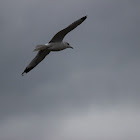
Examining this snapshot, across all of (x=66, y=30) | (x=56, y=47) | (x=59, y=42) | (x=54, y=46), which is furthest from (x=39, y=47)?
(x=66, y=30)

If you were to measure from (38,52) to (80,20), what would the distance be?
3.91 m

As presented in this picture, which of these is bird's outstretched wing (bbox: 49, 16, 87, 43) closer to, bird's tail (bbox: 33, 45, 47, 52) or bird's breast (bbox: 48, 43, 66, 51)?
bird's breast (bbox: 48, 43, 66, 51)

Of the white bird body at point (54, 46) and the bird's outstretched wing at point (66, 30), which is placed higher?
the bird's outstretched wing at point (66, 30)

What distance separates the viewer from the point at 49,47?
4050 centimetres

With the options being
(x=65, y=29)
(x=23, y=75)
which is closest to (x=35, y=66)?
(x=23, y=75)

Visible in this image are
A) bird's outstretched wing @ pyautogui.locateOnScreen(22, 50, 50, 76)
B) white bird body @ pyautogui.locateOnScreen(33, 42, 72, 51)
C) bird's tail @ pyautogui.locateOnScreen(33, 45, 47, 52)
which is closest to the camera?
bird's tail @ pyautogui.locateOnScreen(33, 45, 47, 52)

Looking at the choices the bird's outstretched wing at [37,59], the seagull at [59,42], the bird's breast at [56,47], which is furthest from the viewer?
the bird's outstretched wing at [37,59]

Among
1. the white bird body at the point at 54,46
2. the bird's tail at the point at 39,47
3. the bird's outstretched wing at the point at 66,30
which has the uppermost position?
the bird's outstretched wing at the point at 66,30

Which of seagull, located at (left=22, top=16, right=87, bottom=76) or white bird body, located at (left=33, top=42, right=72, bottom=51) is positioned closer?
white bird body, located at (left=33, top=42, right=72, bottom=51)

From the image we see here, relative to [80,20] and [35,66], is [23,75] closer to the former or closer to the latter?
[35,66]

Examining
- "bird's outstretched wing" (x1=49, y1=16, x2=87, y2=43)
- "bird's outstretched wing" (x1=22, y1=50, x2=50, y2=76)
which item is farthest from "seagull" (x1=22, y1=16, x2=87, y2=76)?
"bird's outstretched wing" (x1=22, y1=50, x2=50, y2=76)

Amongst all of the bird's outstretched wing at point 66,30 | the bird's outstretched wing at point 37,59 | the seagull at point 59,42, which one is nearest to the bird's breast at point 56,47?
the seagull at point 59,42

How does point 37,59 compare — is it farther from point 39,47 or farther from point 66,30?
point 66,30

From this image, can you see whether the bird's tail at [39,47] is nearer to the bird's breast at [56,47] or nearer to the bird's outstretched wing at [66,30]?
the bird's breast at [56,47]
